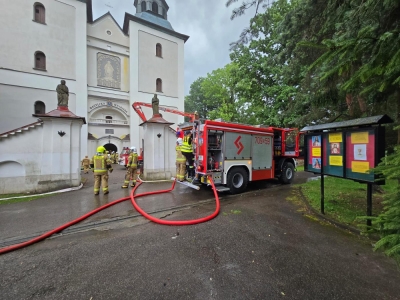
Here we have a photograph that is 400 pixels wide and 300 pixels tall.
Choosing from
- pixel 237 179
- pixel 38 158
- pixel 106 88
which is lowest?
pixel 237 179

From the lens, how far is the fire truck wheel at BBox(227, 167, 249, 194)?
6.86 metres

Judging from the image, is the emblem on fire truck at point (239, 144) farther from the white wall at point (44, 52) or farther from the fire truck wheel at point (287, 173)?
the white wall at point (44, 52)

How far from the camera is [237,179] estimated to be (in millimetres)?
7156

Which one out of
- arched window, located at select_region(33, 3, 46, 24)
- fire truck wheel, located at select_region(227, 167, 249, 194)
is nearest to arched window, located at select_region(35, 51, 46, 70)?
arched window, located at select_region(33, 3, 46, 24)

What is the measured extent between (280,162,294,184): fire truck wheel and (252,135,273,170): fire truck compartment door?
1127 mm

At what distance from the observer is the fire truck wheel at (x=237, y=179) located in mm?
6855

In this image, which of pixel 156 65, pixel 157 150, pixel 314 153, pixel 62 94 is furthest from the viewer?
pixel 156 65

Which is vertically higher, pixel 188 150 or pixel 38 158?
pixel 188 150

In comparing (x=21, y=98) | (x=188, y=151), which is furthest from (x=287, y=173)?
(x=21, y=98)

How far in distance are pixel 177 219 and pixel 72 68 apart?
2099cm

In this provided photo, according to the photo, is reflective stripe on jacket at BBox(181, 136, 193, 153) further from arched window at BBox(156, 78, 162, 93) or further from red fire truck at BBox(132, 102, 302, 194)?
arched window at BBox(156, 78, 162, 93)

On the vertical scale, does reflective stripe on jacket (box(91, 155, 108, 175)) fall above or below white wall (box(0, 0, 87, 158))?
below

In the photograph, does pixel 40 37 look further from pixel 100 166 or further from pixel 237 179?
pixel 237 179

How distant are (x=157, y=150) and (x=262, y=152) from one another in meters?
5.39
